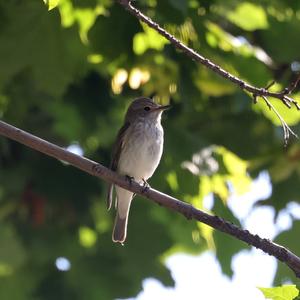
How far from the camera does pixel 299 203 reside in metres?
7.99

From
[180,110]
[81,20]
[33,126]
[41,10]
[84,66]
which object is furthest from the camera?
[33,126]

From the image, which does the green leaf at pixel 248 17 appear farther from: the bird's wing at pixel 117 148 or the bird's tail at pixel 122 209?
the bird's tail at pixel 122 209

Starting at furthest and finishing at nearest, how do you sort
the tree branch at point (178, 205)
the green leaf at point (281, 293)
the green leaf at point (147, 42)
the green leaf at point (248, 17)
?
the green leaf at point (248, 17), the green leaf at point (147, 42), the tree branch at point (178, 205), the green leaf at point (281, 293)

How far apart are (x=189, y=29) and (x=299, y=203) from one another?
2.21 metres

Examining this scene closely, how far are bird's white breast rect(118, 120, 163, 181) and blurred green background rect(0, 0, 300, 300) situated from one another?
48 centimetres

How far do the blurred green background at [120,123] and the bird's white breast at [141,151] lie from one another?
1.58 ft

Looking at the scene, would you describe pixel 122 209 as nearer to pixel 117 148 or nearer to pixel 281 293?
pixel 117 148

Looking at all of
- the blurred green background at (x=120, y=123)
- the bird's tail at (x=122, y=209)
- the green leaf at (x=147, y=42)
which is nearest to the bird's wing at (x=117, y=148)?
the bird's tail at (x=122, y=209)

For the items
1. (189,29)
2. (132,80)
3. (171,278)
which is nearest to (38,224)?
(171,278)

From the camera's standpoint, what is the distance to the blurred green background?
21.9ft

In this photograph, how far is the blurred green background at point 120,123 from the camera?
6.68 metres

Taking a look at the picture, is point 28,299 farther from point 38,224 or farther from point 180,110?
point 180,110

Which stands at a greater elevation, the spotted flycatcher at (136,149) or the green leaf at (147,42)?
the green leaf at (147,42)

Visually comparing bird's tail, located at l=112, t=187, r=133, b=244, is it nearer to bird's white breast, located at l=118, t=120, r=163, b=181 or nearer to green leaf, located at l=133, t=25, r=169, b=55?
bird's white breast, located at l=118, t=120, r=163, b=181
